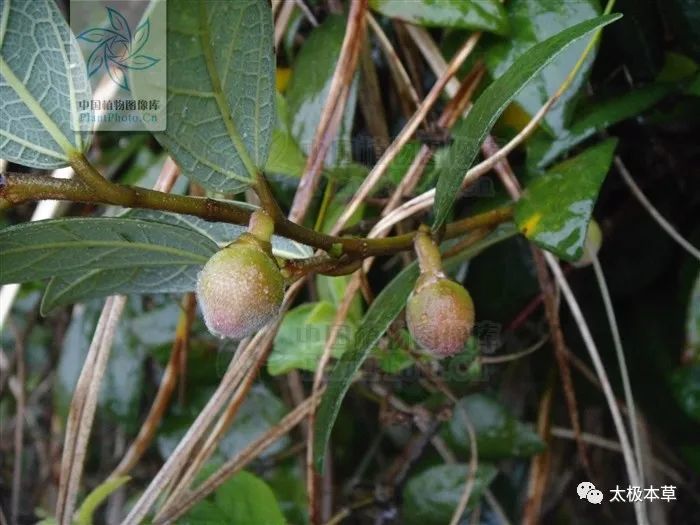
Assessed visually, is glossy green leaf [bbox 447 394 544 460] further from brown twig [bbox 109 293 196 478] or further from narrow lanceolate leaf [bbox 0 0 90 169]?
narrow lanceolate leaf [bbox 0 0 90 169]

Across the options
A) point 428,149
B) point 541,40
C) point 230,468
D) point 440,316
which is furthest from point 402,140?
point 230,468

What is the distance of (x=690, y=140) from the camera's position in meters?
0.87

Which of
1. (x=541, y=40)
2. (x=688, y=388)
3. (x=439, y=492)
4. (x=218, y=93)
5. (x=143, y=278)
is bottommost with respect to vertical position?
(x=439, y=492)

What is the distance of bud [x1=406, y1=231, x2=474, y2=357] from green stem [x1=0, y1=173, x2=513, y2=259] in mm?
73

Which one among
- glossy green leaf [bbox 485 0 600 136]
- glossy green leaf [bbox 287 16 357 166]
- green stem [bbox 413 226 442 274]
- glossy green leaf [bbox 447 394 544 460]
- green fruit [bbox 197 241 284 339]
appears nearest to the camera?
green fruit [bbox 197 241 284 339]

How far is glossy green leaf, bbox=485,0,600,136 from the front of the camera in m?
0.70

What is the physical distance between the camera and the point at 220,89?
0.52 metres

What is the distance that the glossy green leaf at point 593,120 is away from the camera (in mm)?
726

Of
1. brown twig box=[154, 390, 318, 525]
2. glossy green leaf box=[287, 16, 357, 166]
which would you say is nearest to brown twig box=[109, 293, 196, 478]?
brown twig box=[154, 390, 318, 525]

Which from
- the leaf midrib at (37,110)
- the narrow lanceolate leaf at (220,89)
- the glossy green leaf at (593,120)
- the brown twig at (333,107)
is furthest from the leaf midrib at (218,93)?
the glossy green leaf at (593,120)

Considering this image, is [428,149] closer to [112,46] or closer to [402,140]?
[402,140]

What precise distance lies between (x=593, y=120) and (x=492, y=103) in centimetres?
24

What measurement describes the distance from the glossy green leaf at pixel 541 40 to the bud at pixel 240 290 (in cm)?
35

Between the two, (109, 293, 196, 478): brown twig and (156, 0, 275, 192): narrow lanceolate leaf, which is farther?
(109, 293, 196, 478): brown twig
